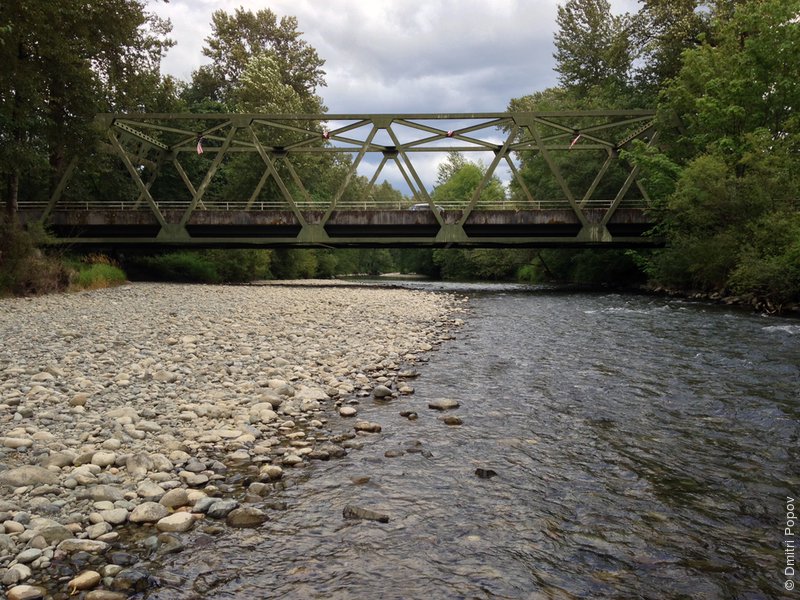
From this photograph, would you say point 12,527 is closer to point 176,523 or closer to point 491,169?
point 176,523

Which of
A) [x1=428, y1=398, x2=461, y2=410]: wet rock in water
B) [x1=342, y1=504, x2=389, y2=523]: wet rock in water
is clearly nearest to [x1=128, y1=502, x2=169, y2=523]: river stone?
[x1=342, y1=504, x2=389, y2=523]: wet rock in water

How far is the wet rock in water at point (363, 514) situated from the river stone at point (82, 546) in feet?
5.54

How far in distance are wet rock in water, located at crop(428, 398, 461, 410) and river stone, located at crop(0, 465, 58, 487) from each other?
4328mm

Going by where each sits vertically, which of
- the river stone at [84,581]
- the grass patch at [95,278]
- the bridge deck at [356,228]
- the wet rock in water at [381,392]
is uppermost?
the bridge deck at [356,228]

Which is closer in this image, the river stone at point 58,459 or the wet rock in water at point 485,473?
the river stone at point 58,459

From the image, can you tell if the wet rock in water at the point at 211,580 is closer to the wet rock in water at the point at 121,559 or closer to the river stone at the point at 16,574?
the wet rock in water at the point at 121,559

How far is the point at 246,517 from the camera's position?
3.92m

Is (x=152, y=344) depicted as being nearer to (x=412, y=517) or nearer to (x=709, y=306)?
(x=412, y=517)

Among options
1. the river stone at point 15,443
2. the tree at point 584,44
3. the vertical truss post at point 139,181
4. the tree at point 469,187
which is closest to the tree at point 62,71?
the vertical truss post at point 139,181

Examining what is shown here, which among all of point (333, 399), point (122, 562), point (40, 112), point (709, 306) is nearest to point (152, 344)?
point (333, 399)

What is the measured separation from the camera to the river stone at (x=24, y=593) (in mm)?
2859

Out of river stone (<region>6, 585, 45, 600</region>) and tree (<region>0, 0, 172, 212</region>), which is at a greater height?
tree (<region>0, 0, 172, 212</region>)

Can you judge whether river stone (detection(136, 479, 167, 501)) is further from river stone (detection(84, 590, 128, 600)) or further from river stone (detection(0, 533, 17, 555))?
river stone (detection(84, 590, 128, 600))

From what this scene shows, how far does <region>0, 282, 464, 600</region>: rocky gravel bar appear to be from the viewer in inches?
136
